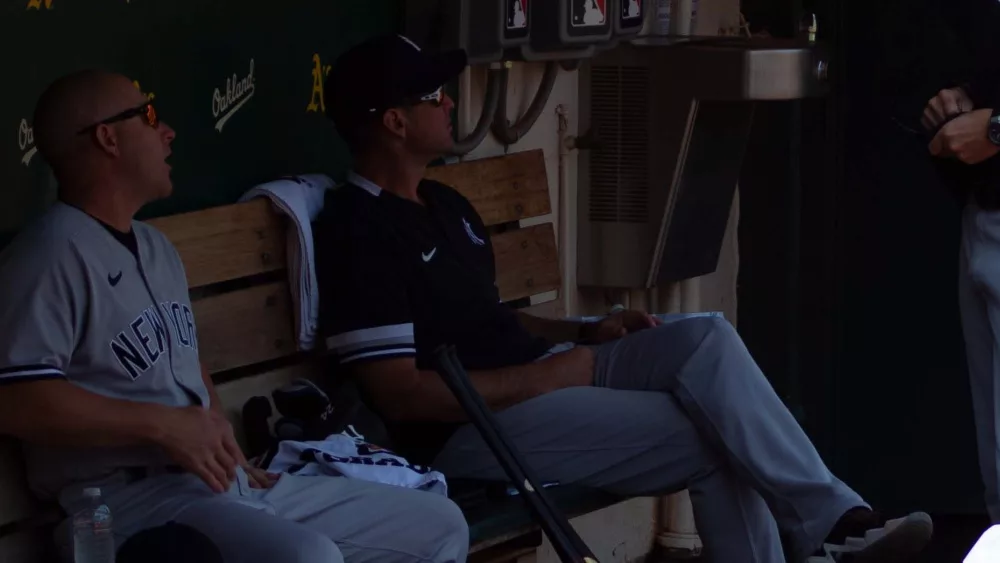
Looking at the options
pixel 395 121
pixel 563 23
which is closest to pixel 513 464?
pixel 395 121

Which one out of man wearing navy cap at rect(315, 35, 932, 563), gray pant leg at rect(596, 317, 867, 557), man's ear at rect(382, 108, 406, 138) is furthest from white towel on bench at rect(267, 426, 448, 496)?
man's ear at rect(382, 108, 406, 138)

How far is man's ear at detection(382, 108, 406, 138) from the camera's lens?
12.1 ft

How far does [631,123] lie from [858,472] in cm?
166

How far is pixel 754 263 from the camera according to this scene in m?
5.53

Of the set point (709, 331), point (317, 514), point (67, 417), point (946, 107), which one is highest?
point (946, 107)

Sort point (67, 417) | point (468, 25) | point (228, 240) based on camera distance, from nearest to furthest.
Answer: point (67, 417) → point (228, 240) → point (468, 25)

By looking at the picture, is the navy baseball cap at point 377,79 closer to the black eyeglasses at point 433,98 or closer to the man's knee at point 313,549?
the black eyeglasses at point 433,98

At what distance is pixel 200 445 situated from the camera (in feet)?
9.45

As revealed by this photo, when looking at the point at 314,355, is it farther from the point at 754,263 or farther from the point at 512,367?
the point at 754,263

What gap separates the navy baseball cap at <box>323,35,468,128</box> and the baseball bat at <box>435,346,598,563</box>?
651 millimetres

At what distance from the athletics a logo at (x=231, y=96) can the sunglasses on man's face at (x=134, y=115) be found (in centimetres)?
45

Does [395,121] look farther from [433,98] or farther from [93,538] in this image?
[93,538]

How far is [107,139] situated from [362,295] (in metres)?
0.70

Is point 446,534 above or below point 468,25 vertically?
below
